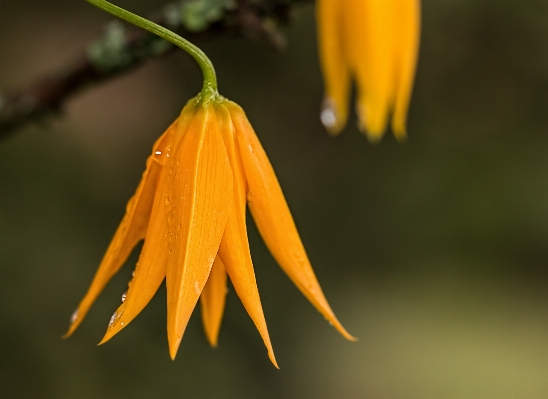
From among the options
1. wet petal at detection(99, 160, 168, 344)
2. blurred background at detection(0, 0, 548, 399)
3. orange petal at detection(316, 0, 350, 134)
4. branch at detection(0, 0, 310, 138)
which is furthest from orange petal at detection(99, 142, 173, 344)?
blurred background at detection(0, 0, 548, 399)

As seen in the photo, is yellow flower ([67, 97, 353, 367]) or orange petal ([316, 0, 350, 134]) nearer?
yellow flower ([67, 97, 353, 367])

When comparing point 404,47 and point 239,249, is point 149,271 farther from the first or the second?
point 404,47

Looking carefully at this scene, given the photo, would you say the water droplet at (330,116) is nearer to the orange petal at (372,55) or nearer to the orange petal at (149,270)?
the orange petal at (372,55)

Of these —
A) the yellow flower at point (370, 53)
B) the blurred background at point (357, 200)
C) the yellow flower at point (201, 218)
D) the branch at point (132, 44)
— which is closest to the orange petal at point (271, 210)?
the yellow flower at point (201, 218)

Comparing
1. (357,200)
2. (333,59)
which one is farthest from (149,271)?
(357,200)

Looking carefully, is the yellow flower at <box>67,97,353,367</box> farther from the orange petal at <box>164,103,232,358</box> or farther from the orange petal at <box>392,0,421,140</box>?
the orange petal at <box>392,0,421,140</box>
